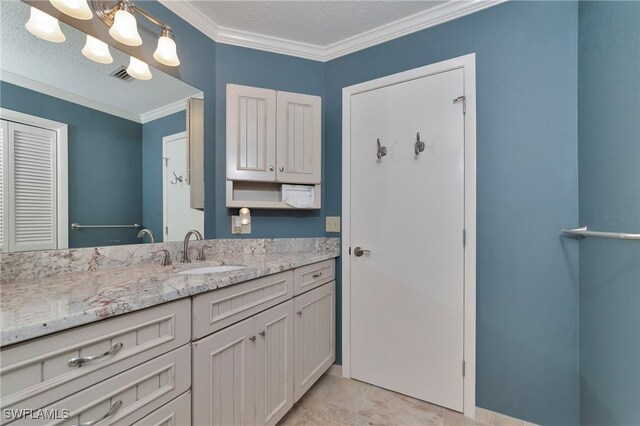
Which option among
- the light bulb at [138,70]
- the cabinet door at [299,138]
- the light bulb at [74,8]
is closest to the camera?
the light bulb at [74,8]

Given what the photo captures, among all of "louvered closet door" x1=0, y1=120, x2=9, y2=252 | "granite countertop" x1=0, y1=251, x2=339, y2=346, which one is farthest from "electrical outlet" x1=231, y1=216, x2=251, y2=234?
"louvered closet door" x1=0, y1=120, x2=9, y2=252

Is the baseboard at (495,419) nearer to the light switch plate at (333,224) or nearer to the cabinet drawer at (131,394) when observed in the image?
the light switch plate at (333,224)

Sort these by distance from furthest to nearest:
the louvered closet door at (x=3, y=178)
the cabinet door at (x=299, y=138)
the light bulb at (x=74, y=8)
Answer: the cabinet door at (x=299, y=138) → the light bulb at (x=74, y=8) → the louvered closet door at (x=3, y=178)

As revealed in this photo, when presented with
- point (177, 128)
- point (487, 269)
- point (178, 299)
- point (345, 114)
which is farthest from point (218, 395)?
point (345, 114)

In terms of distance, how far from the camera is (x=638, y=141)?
0.97m

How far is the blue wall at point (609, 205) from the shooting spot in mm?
994

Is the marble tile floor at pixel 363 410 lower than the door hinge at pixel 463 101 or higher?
lower

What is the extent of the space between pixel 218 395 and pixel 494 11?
243 centimetres

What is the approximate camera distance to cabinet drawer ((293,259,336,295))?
1.56m

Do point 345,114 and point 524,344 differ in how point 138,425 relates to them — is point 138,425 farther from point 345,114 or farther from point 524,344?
point 345,114

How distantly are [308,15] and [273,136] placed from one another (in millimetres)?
812

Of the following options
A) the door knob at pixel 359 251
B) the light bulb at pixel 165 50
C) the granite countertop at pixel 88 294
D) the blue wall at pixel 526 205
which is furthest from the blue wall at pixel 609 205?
the light bulb at pixel 165 50

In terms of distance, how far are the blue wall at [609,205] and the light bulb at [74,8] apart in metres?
2.17

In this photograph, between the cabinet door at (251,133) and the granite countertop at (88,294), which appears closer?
the granite countertop at (88,294)
